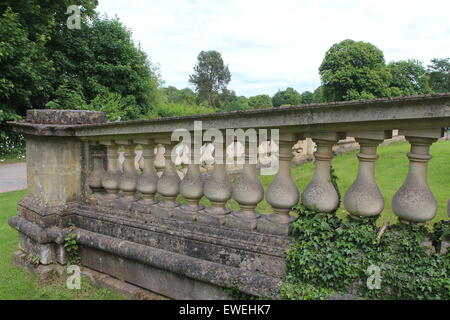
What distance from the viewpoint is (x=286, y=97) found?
3307 inches

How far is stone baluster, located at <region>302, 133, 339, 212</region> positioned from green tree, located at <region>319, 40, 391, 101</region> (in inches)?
1392

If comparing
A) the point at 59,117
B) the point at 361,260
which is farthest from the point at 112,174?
the point at 361,260

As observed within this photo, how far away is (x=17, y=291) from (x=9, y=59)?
1522 centimetres

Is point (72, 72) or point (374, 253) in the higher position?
point (72, 72)

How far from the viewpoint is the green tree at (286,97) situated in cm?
7912

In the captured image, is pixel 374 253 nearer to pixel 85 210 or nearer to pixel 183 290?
pixel 183 290

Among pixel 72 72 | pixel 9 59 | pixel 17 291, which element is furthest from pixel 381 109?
pixel 72 72

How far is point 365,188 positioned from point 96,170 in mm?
2774

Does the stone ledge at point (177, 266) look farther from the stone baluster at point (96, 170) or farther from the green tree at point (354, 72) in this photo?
the green tree at point (354, 72)

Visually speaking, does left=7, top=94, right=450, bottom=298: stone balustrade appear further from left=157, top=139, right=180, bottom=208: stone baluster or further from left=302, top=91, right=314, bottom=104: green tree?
left=302, top=91, right=314, bottom=104: green tree
